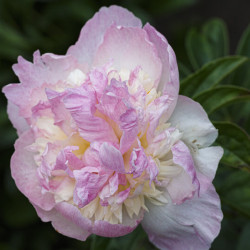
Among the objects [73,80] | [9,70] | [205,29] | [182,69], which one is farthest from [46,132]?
[9,70]

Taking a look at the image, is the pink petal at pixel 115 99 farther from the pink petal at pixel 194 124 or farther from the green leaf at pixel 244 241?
the green leaf at pixel 244 241

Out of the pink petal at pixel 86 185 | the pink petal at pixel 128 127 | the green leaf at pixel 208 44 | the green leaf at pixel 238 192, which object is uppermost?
the pink petal at pixel 128 127

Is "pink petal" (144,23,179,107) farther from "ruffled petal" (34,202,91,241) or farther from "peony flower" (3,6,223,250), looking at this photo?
"ruffled petal" (34,202,91,241)

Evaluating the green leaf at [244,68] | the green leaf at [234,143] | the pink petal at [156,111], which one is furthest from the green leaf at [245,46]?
the pink petal at [156,111]

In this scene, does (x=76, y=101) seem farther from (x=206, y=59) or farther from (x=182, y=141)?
(x=206, y=59)

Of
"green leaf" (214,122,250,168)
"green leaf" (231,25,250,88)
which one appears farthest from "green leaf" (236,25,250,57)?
"green leaf" (214,122,250,168)

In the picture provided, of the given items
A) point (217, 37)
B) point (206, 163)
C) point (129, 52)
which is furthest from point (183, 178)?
point (217, 37)
